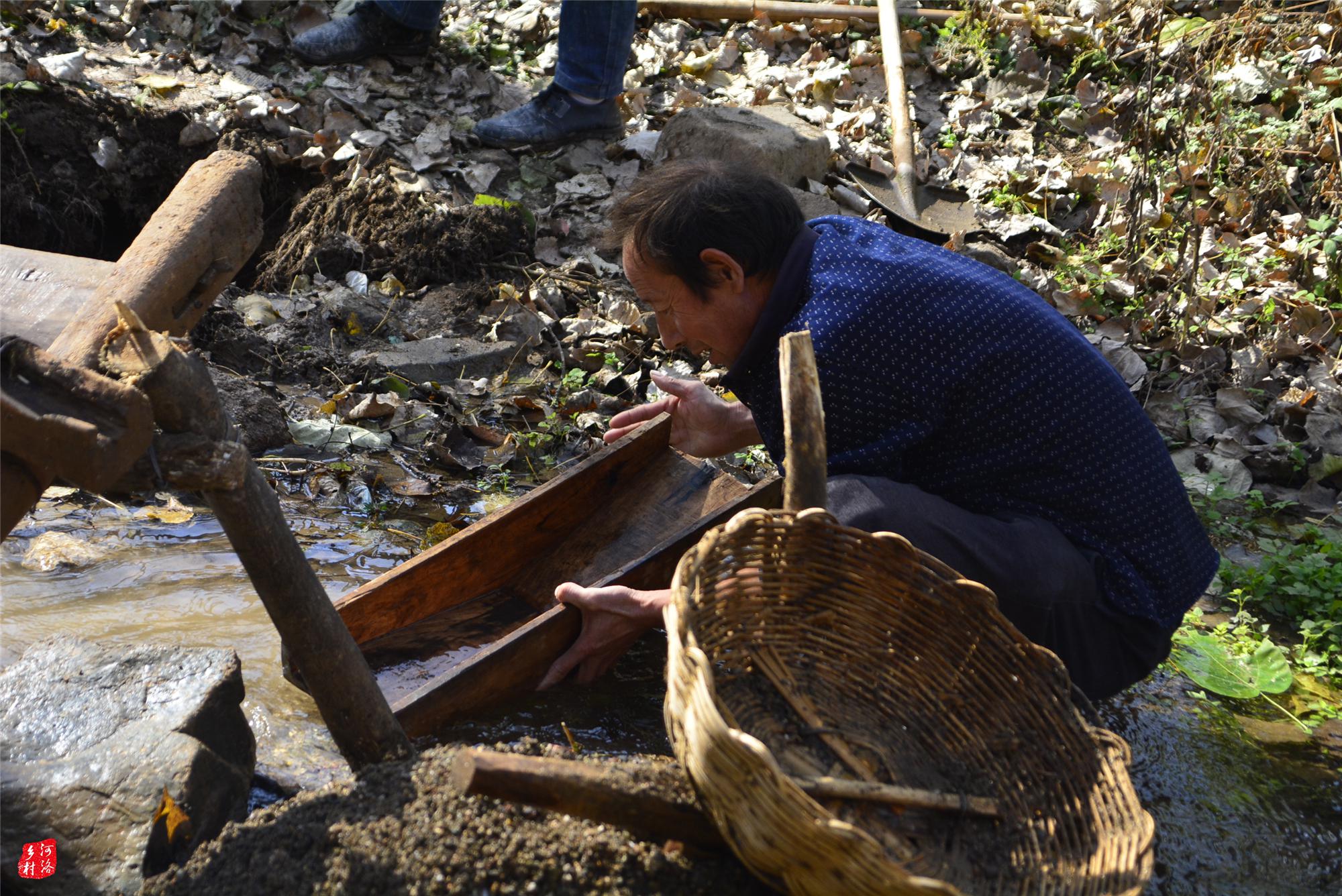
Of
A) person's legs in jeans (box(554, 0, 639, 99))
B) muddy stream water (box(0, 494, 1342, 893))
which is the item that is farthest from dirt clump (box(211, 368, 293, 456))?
person's legs in jeans (box(554, 0, 639, 99))

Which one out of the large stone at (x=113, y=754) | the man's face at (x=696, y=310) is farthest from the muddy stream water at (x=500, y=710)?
the man's face at (x=696, y=310)

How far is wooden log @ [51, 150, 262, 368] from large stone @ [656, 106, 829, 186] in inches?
147

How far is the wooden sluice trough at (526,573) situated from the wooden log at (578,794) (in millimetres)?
683

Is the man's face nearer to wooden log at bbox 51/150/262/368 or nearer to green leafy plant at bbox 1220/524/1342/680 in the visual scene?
wooden log at bbox 51/150/262/368

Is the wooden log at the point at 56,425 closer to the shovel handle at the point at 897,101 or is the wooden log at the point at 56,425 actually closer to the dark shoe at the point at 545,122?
the dark shoe at the point at 545,122

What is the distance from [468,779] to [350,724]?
49 cm

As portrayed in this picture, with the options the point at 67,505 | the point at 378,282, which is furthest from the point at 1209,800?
the point at 378,282

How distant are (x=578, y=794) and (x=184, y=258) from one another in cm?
109

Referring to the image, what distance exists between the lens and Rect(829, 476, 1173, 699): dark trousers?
7.74 feet

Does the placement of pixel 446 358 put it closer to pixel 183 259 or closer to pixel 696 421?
pixel 696 421

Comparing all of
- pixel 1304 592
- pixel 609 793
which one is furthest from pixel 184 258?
pixel 1304 592

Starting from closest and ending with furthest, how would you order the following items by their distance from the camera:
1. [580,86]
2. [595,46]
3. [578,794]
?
[578,794] → [595,46] → [580,86]

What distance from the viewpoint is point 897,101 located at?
6.23m

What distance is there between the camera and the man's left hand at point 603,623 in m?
2.59
